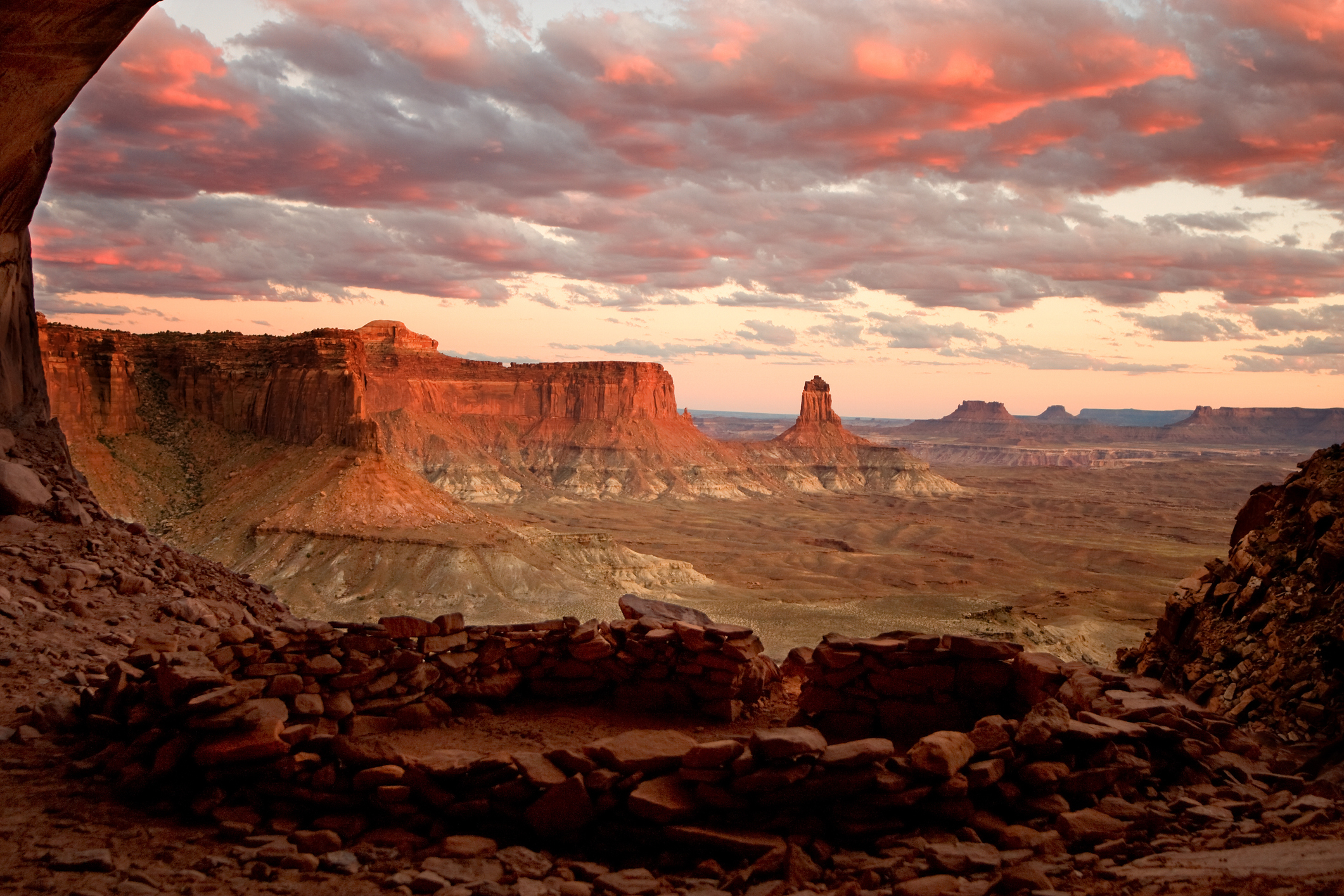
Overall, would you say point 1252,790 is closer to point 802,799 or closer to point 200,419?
point 802,799

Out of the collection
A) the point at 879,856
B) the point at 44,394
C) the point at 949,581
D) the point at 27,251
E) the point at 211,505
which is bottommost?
the point at 949,581

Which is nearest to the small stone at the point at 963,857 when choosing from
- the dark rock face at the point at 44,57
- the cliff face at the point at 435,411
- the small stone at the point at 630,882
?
the small stone at the point at 630,882

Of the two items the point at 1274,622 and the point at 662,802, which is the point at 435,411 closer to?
the point at 1274,622

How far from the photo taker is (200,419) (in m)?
71.5

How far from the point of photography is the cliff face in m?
67.1

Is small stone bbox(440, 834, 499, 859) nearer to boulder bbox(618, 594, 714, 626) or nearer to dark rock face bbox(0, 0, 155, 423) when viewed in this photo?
boulder bbox(618, 594, 714, 626)

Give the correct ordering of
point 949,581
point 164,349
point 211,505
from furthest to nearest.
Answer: point 949,581
point 164,349
point 211,505

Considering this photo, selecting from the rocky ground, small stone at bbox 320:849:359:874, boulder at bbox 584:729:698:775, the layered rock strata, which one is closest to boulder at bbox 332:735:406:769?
the rocky ground

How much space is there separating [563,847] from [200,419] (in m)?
72.4

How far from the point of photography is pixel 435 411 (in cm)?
16350

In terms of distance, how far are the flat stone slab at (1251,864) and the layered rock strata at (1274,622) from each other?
4689 millimetres

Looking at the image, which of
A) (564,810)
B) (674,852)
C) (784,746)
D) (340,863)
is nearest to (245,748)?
(340,863)

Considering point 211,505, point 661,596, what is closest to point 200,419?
point 211,505

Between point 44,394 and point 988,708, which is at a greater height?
point 44,394
